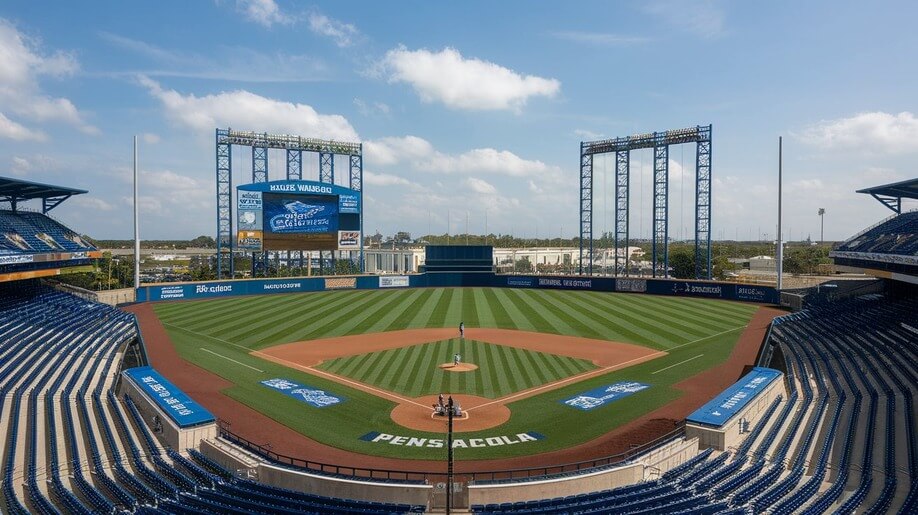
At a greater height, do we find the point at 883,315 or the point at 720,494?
the point at 883,315

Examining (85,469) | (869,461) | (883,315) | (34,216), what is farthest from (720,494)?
(34,216)

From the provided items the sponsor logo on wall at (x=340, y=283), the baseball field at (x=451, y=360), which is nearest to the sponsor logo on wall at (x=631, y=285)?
the baseball field at (x=451, y=360)

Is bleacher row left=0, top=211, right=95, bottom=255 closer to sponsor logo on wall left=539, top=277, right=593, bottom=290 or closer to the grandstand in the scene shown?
the grandstand

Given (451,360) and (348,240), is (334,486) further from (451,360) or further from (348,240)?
(348,240)

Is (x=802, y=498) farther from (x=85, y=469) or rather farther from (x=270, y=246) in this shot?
(x=270, y=246)

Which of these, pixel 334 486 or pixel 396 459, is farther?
pixel 396 459

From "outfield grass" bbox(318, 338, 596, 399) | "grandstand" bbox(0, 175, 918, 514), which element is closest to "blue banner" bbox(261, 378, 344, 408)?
"outfield grass" bbox(318, 338, 596, 399)

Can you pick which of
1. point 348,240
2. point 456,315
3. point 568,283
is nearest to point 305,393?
point 456,315
